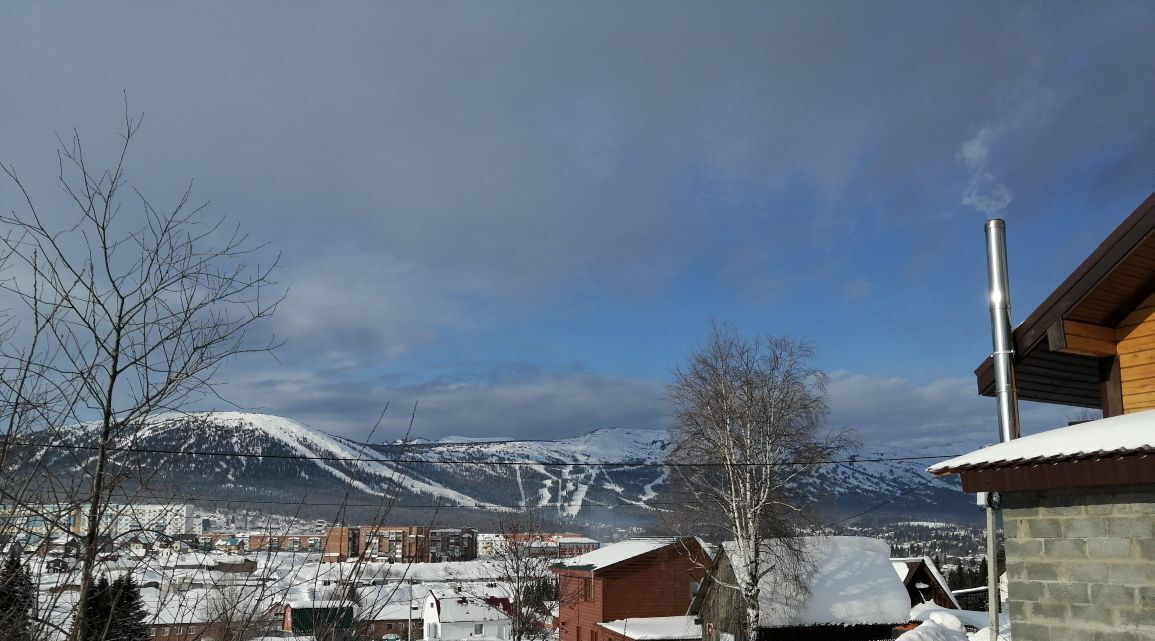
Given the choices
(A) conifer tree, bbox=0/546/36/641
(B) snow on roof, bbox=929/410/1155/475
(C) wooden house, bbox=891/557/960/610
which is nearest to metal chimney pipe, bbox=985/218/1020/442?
(B) snow on roof, bbox=929/410/1155/475

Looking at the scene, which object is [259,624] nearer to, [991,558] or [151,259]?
[151,259]

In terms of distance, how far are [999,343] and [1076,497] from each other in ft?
7.03

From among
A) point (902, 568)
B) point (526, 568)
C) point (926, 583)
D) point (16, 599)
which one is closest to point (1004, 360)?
point (16, 599)

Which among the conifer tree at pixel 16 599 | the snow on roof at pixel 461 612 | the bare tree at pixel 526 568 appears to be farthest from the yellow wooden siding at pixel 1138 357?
the snow on roof at pixel 461 612

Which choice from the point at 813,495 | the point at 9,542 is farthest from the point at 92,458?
the point at 813,495

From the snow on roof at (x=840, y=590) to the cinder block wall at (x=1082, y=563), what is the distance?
17088 millimetres

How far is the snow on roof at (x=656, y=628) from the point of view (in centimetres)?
2730

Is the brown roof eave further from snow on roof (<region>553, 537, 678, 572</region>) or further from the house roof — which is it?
snow on roof (<region>553, 537, 678, 572</region>)

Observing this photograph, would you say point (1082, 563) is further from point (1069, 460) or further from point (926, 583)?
point (926, 583)

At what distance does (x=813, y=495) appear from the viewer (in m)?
23.4

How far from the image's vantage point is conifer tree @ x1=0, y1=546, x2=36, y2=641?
126 inches

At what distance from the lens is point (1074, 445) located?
6.18 meters

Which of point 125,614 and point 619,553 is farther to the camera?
point 619,553

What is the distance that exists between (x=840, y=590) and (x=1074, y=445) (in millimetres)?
22863
